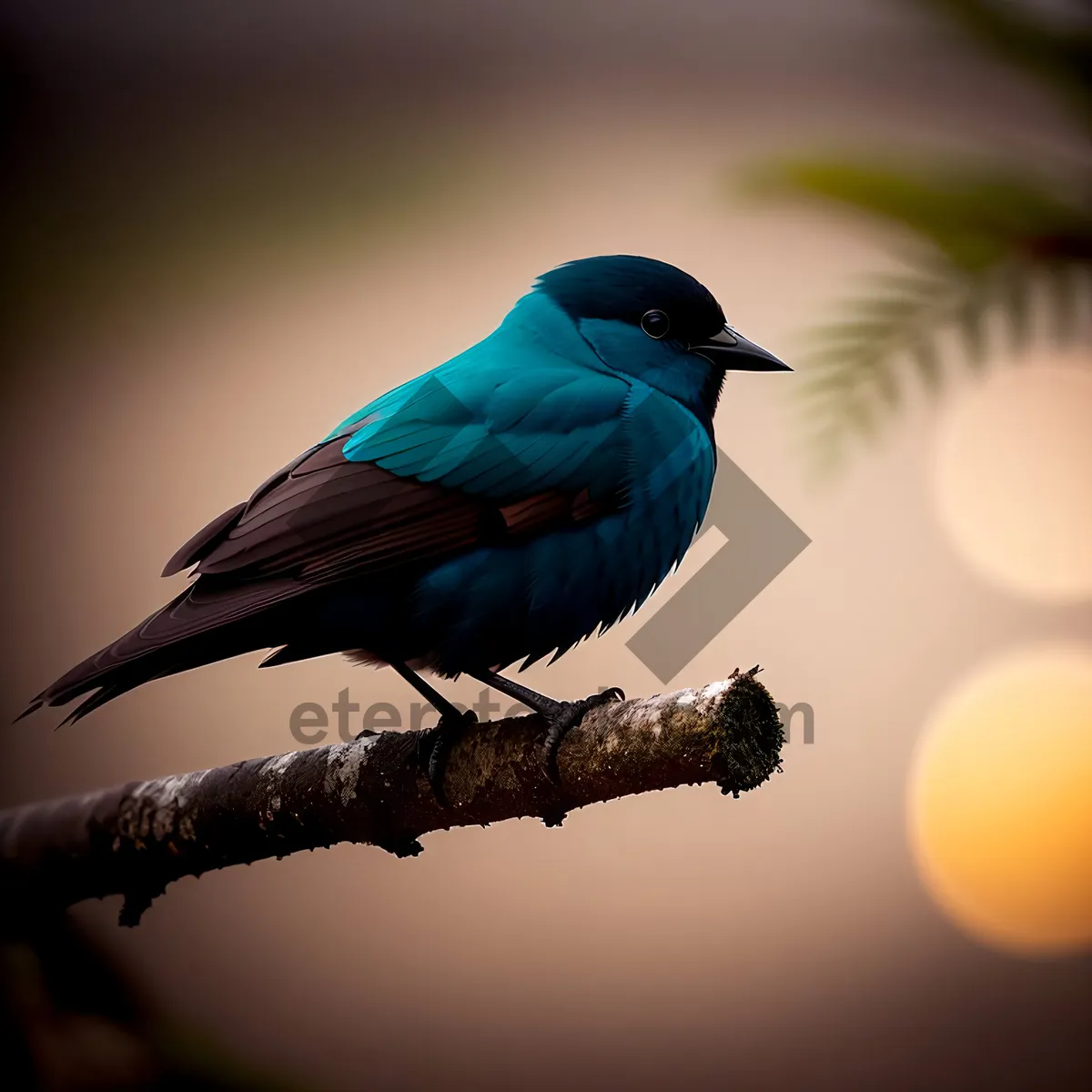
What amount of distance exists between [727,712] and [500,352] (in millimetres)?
1535

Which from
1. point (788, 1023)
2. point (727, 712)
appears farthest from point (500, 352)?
point (788, 1023)

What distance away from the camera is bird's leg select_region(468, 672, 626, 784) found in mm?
2299

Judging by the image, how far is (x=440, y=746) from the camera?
2588mm

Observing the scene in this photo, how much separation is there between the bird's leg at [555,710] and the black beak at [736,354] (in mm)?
1184

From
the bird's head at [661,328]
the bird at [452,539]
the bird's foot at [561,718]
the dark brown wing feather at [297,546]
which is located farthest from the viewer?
the bird's head at [661,328]

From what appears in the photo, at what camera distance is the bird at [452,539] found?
102 inches

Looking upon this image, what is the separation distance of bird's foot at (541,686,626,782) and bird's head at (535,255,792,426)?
1095 millimetres

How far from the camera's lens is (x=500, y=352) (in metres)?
3.17

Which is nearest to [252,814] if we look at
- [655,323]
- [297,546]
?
[297,546]

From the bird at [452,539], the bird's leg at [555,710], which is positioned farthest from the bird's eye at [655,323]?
the bird's leg at [555,710]

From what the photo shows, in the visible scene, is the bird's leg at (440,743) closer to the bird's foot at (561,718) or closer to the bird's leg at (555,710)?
the bird's leg at (555,710)

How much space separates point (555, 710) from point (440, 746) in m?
0.34

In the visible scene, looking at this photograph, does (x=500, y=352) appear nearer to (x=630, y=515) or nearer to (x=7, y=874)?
(x=630, y=515)

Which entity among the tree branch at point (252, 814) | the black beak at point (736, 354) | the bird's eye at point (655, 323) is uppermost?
the bird's eye at point (655, 323)
